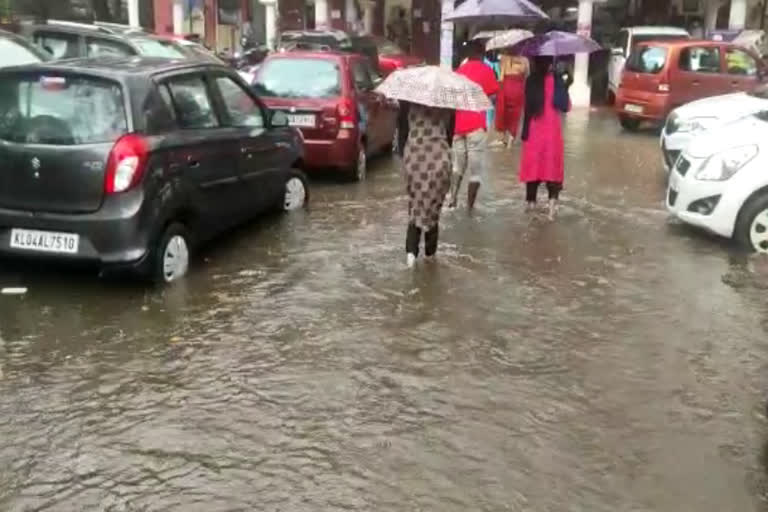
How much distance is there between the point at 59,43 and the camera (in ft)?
41.2

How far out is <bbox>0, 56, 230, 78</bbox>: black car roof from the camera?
20.0 ft

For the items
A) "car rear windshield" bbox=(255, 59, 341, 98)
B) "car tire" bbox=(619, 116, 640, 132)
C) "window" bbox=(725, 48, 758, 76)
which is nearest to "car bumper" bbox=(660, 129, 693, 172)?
"car rear windshield" bbox=(255, 59, 341, 98)

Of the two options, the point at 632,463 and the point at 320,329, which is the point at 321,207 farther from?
the point at 632,463

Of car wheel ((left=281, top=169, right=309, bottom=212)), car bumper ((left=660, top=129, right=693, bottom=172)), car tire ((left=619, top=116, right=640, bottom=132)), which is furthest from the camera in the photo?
car tire ((left=619, top=116, right=640, bottom=132))

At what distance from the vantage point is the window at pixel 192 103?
6.61 meters

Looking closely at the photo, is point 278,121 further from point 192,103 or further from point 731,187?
point 731,187

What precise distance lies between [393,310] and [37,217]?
2.38 meters

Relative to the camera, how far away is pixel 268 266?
715cm

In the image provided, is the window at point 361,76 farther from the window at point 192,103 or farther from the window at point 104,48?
the window at point 192,103

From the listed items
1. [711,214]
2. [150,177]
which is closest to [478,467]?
[150,177]

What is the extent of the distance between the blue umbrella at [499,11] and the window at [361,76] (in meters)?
1.53

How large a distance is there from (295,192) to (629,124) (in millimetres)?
10054

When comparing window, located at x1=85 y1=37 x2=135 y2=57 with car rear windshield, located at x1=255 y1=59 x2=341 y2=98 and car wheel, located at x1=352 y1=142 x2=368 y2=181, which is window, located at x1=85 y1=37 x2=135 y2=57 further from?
car wheel, located at x1=352 y1=142 x2=368 y2=181

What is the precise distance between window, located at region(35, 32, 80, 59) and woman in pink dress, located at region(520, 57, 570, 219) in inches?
262
